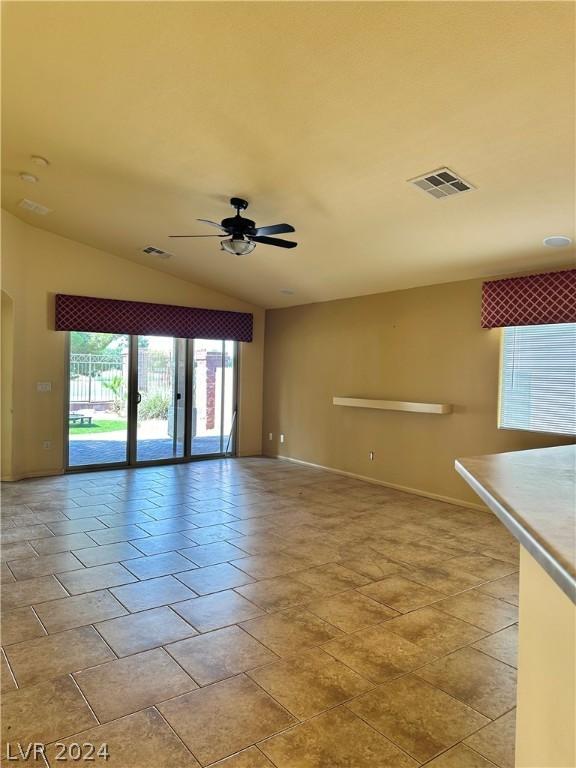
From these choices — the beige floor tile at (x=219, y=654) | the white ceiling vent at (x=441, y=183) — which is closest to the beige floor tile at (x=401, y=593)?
the beige floor tile at (x=219, y=654)

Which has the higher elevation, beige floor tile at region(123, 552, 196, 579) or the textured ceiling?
the textured ceiling

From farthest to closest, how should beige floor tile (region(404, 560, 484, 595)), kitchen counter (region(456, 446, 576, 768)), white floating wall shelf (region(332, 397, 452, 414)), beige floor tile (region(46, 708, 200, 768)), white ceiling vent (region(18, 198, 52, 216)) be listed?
1. white floating wall shelf (region(332, 397, 452, 414))
2. white ceiling vent (region(18, 198, 52, 216))
3. beige floor tile (region(404, 560, 484, 595))
4. beige floor tile (region(46, 708, 200, 768))
5. kitchen counter (region(456, 446, 576, 768))

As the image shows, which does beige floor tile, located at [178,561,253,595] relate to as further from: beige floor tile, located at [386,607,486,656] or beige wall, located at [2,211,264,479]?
beige wall, located at [2,211,264,479]

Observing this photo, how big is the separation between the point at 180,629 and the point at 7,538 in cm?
228

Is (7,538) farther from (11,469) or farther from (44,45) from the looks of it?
(44,45)

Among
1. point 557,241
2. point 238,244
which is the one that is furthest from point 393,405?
point 238,244

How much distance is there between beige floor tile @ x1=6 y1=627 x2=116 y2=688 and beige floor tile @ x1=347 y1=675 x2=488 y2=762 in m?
1.35

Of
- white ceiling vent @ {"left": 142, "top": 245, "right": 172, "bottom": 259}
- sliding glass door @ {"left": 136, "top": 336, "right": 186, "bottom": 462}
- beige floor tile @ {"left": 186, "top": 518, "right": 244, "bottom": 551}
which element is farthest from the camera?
sliding glass door @ {"left": 136, "top": 336, "right": 186, "bottom": 462}

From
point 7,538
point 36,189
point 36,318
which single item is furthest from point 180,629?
point 36,318

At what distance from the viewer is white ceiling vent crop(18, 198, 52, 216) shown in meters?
5.56

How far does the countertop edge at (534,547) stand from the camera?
0.78 metres

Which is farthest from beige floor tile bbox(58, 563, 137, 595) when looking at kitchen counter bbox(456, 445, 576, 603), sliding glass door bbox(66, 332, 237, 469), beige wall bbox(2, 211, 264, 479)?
sliding glass door bbox(66, 332, 237, 469)

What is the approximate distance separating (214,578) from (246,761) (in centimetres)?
170

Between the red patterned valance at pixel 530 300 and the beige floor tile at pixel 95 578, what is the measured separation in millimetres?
4379
